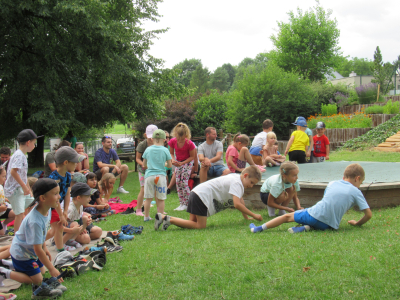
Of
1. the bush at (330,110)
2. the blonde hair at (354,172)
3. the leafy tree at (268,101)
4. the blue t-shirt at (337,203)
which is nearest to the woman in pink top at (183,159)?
the blue t-shirt at (337,203)

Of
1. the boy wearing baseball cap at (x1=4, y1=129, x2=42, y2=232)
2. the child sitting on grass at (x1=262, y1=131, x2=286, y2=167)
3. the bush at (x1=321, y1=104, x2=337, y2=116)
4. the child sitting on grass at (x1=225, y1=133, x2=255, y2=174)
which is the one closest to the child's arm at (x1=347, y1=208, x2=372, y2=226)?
the child sitting on grass at (x1=225, y1=133, x2=255, y2=174)

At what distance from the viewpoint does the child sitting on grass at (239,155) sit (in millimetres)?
7492

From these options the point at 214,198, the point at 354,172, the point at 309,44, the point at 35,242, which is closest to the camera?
the point at 35,242

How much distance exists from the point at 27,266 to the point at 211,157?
203 inches

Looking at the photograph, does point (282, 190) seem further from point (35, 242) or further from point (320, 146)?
point (320, 146)

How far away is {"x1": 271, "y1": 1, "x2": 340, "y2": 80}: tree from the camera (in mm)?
40875

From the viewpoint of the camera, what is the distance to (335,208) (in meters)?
5.02

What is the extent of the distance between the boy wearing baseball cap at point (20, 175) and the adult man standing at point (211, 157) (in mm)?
3754

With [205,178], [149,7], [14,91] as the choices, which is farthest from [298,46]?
[205,178]

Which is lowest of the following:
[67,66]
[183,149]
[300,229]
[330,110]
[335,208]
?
[300,229]

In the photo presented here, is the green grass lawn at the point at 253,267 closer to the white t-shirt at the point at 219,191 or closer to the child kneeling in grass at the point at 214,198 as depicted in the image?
the child kneeling in grass at the point at 214,198

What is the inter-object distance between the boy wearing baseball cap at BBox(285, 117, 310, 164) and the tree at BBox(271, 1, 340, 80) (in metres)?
33.2

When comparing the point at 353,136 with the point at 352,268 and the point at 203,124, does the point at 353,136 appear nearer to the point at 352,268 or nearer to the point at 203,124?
the point at 203,124

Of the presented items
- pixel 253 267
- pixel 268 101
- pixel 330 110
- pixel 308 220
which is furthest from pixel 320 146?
Answer: pixel 330 110
